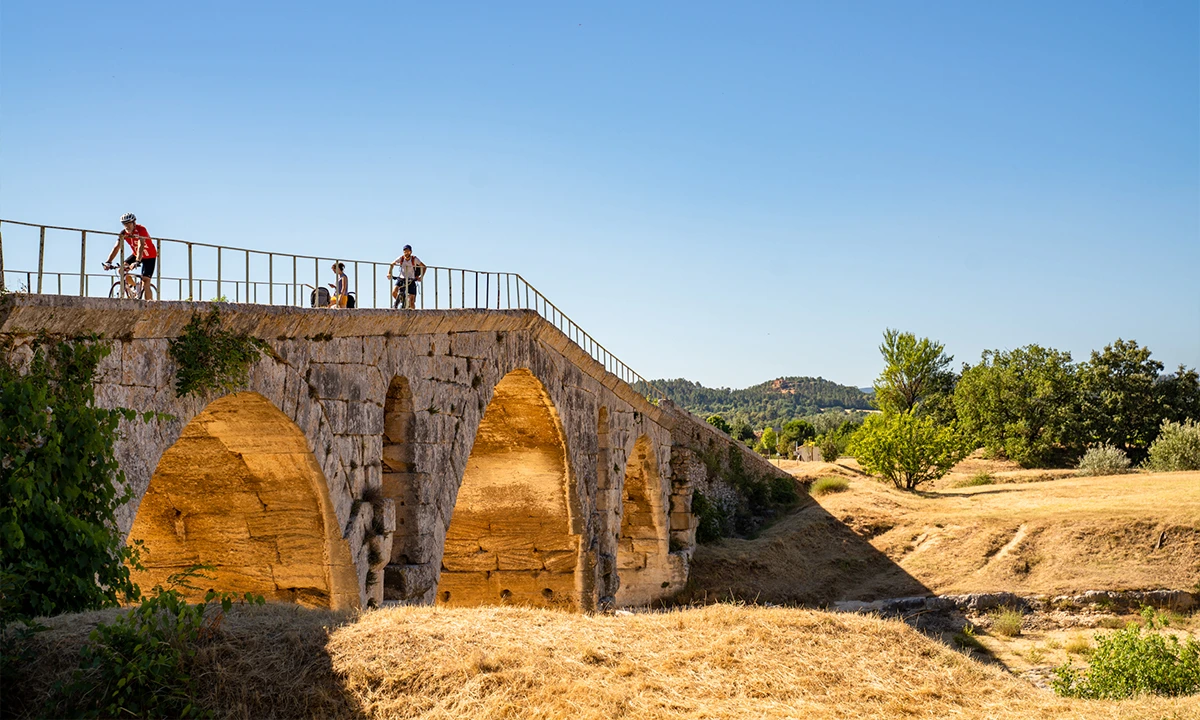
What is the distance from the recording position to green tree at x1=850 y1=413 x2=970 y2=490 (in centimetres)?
3797

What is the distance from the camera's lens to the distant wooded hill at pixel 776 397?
161250mm

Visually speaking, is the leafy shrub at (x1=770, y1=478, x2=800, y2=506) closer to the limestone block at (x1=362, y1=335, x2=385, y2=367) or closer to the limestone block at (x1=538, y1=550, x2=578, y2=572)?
the limestone block at (x1=538, y1=550, x2=578, y2=572)

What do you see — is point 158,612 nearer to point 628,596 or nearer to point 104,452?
point 104,452

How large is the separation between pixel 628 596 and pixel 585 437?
9.50 meters

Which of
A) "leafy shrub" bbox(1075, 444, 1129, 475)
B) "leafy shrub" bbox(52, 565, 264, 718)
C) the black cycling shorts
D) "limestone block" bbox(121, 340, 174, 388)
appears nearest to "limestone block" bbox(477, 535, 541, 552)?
the black cycling shorts

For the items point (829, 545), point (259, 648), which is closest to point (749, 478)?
point (829, 545)

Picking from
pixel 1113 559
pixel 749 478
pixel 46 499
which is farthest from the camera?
pixel 749 478

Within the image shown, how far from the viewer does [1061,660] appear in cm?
2139

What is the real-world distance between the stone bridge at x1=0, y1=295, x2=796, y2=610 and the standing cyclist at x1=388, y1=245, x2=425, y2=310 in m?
0.79

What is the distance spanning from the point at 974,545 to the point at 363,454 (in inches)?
828

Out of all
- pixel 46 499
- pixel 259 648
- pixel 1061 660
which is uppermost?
pixel 46 499

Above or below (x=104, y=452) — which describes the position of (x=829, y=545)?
below

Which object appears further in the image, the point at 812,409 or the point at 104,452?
the point at 812,409

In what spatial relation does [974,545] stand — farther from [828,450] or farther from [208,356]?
[208,356]
